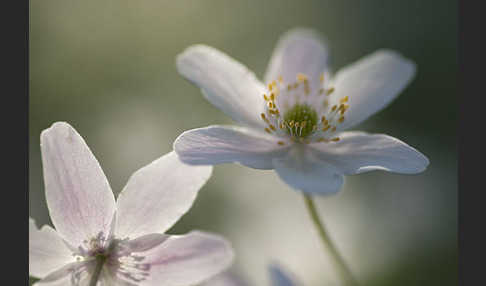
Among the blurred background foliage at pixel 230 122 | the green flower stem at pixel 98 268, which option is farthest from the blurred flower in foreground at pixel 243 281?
the blurred background foliage at pixel 230 122

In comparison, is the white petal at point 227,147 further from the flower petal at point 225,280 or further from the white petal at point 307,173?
the flower petal at point 225,280

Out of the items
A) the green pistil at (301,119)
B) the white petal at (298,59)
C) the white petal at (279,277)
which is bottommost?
the white petal at (279,277)

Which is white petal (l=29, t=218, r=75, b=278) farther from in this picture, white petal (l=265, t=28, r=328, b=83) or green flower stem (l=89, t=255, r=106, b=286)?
white petal (l=265, t=28, r=328, b=83)

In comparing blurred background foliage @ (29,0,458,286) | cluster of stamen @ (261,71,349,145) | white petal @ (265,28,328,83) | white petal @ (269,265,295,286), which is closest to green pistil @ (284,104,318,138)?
cluster of stamen @ (261,71,349,145)

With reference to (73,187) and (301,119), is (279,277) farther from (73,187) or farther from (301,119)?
(73,187)

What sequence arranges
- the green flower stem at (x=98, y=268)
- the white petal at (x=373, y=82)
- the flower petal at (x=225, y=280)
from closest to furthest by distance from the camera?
the green flower stem at (x=98, y=268) → the flower petal at (x=225, y=280) → the white petal at (x=373, y=82)
